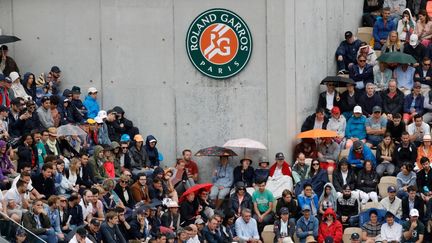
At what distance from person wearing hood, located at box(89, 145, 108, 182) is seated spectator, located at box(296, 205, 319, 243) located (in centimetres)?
451

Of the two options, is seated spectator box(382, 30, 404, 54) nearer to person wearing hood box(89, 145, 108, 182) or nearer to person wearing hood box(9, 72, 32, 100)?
person wearing hood box(89, 145, 108, 182)

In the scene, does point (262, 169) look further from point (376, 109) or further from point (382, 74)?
point (382, 74)

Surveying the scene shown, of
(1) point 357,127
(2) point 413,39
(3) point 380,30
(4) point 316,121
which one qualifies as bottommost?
(1) point 357,127

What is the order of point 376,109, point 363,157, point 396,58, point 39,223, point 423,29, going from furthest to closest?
point 423,29 < point 396,58 < point 376,109 < point 363,157 < point 39,223

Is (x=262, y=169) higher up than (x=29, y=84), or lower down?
lower down

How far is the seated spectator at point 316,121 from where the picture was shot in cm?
4634

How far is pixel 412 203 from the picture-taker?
43.5m

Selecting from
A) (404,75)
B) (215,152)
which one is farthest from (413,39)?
(215,152)

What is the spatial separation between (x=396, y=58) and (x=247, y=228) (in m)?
6.83

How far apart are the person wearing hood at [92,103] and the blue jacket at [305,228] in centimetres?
579

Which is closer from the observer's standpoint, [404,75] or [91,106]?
[91,106]

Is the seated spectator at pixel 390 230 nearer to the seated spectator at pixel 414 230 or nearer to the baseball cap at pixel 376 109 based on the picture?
the seated spectator at pixel 414 230

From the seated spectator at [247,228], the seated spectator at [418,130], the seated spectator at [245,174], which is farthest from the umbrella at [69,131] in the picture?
the seated spectator at [418,130]

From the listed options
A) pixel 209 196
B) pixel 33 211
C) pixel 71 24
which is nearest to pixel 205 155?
pixel 209 196
